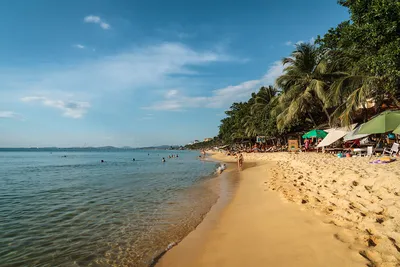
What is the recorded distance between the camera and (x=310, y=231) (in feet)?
13.3

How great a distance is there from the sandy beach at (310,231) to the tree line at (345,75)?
308 inches

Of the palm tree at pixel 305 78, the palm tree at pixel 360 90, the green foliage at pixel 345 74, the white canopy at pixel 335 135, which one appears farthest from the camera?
the palm tree at pixel 305 78

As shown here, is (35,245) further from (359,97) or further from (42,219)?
(359,97)

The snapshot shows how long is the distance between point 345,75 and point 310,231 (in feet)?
73.3

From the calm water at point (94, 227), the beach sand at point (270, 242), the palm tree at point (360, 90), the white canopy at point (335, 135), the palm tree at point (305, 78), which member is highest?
the palm tree at point (305, 78)

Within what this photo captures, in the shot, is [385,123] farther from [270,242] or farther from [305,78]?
[305,78]

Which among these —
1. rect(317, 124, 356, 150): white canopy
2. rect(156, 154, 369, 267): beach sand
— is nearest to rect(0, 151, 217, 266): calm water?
rect(156, 154, 369, 267): beach sand

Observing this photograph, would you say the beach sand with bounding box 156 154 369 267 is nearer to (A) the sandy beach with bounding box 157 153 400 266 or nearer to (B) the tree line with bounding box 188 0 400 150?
(A) the sandy beach with bounding box 157 153 400 266

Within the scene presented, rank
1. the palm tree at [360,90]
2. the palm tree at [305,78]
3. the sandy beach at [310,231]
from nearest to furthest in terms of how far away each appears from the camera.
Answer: the sandy beach at [310,231] < the palm tree at [360,90] < the palm tree at [305,78]

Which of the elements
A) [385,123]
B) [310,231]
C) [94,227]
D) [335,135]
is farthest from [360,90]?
[94,227]

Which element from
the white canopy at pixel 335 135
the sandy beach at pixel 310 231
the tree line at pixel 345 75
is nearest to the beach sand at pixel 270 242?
the sandy beach at pixel 310 231

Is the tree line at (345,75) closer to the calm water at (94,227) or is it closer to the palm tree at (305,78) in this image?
the palm tree at (305,78)

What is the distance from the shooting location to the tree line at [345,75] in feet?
33.7

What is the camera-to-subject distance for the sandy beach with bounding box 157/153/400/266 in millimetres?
3184
